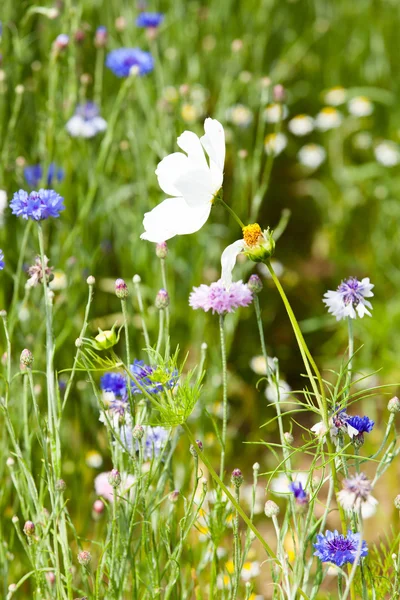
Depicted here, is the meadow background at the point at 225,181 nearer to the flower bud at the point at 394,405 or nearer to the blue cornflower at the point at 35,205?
the blue cornflower at the point at 35,205

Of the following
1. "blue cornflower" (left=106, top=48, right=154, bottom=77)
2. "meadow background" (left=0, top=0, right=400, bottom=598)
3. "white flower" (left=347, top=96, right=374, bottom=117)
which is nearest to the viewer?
"meadow background" (left=0, top=0, right=400, bottom=598)

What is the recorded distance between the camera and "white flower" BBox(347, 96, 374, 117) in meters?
2.26

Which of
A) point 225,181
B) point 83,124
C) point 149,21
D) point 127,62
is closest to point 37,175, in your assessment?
point 83,124

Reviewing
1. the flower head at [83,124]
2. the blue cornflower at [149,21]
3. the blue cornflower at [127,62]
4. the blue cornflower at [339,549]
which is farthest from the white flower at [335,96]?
the blue cornflower at [339,549]

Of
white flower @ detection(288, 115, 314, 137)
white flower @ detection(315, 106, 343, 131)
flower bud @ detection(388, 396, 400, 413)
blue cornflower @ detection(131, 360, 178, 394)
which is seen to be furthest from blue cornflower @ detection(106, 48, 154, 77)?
flower bud @ detection(388, 396, 400, 413)

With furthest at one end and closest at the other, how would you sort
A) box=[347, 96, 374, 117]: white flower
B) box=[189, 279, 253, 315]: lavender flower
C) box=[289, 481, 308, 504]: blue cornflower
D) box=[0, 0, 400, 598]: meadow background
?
1. box=[347, 96, 374, 117]: white flower
2. box=[0, 0, 400, 598]: meadow background
3. box=[189, 279, 253, 315]: lavender flower
4. box=[289, 481, 308, 504]: blue cornflower

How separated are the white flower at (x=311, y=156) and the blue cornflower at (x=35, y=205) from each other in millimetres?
1410

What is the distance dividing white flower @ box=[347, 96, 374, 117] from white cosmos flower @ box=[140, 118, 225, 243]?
160 centimetres

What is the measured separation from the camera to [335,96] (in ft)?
7.58

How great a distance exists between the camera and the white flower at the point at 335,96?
2287 millimetres

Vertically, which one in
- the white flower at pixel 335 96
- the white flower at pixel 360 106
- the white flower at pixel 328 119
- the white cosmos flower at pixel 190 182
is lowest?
the white cosmos flower at pixel 190 182

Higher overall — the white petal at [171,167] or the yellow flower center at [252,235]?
the white petal at [171,167]

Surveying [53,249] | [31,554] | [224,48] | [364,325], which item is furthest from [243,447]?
[224,48]

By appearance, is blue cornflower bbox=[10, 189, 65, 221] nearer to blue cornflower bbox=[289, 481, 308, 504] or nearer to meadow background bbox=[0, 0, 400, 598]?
meadow background bbox=[0, 0, 400, 598]
